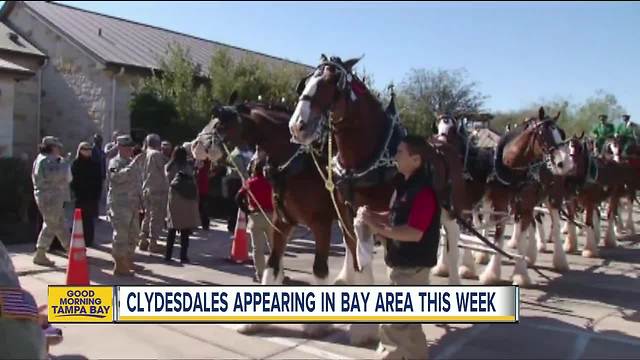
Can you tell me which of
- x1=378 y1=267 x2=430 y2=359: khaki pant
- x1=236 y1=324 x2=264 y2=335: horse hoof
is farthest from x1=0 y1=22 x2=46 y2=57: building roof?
x1=378 y1=267 x2=430 y2=359: khaki pant

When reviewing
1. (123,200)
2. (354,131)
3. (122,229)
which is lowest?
(122,229)

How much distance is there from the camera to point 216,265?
8.92 meters

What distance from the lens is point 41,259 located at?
827 cm

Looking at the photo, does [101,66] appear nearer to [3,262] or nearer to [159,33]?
[159,33]

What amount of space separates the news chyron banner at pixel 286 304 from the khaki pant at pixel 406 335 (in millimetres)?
50

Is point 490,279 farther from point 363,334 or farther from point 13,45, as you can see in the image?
point 13,45

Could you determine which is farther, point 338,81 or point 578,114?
point 578,114

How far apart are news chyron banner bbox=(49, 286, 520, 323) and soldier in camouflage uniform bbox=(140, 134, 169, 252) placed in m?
4.69

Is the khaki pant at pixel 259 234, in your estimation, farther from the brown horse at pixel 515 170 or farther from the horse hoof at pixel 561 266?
the horse hoof at pixel 561 266

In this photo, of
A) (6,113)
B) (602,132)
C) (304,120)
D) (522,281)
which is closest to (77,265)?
(304,120)

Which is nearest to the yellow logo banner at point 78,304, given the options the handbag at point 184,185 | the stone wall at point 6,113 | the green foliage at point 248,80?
the handbag at point 184,185

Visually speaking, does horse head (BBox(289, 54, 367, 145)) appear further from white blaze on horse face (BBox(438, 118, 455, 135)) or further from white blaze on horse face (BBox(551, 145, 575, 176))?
white blaze on horse face (BBox(551, 145, 575, 176))

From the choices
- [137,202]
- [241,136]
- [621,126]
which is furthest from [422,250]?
[621,126]

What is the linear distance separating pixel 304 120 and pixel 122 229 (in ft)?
14.1
